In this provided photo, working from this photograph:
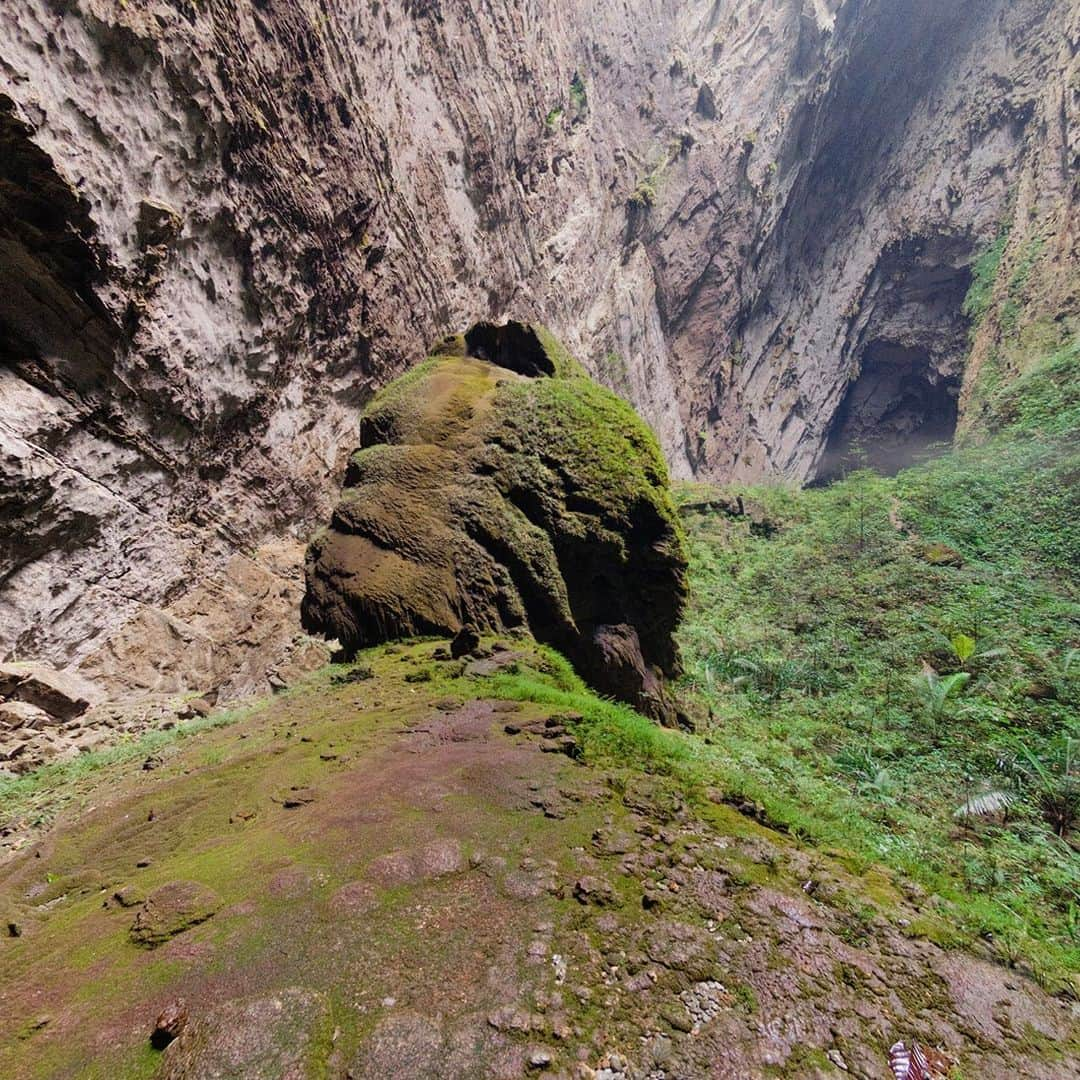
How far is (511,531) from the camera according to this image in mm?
7973

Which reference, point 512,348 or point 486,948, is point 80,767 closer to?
point 486,948

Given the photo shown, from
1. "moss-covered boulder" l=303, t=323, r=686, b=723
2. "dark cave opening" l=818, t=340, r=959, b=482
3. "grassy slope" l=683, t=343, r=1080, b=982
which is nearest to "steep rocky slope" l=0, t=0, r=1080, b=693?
"dark cave opening" l=818, t=340, r=959, b=482

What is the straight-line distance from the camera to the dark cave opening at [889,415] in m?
39.4

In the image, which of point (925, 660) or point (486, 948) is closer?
point (486, 948)

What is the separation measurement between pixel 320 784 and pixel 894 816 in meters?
6.48

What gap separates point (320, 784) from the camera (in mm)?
3914

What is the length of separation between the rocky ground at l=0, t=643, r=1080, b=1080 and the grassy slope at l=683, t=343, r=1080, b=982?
27.8 inches

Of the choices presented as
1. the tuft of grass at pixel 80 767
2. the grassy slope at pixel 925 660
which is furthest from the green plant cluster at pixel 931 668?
the tuft of grass at pixel 80 767

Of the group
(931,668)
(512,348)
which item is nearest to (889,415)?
(931,668)

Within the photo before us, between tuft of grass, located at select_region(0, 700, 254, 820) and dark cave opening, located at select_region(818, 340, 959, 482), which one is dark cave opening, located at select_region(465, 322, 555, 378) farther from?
dark cave opening, located at select_region(818, 340, 959, 482)

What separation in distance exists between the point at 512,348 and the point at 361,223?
6143mm

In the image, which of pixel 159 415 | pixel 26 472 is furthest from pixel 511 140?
pixel 26 472

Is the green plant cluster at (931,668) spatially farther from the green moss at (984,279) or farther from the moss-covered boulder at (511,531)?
the green moss at (984,279)

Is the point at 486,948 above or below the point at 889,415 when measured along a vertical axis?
below
